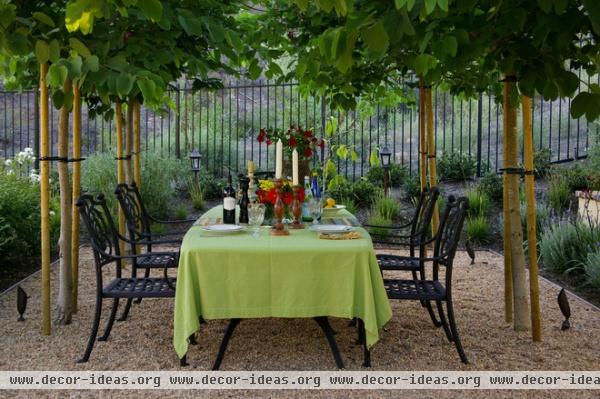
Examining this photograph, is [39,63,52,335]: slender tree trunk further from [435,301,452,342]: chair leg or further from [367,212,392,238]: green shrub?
[367,212,392,238]: green shrub

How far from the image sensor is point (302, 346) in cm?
352

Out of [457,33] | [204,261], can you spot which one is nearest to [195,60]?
[204,261]

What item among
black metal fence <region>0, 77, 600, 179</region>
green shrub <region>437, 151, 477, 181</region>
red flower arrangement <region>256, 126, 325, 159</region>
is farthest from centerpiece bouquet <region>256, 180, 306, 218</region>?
green shrub <region>437, 151, 477, 181</region>

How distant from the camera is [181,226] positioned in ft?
27.5

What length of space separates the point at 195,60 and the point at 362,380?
2132 millimetres

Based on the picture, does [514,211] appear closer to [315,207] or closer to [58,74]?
[315,207]

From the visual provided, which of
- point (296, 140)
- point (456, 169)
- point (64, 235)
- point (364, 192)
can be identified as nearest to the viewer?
point (64, 235)

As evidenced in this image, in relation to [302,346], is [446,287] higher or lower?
higher

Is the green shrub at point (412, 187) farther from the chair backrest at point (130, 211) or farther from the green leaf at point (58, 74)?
the green leaf at point (58, 74)

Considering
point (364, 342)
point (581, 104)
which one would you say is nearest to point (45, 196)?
point (364, 342)

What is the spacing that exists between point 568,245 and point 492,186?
3.15 m

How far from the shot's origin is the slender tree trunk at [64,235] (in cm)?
391

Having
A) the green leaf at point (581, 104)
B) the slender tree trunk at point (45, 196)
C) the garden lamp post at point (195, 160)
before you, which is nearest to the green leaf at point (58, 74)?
the slender tree trunk at point (45, 196)

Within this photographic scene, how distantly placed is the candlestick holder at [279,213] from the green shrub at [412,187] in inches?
218
